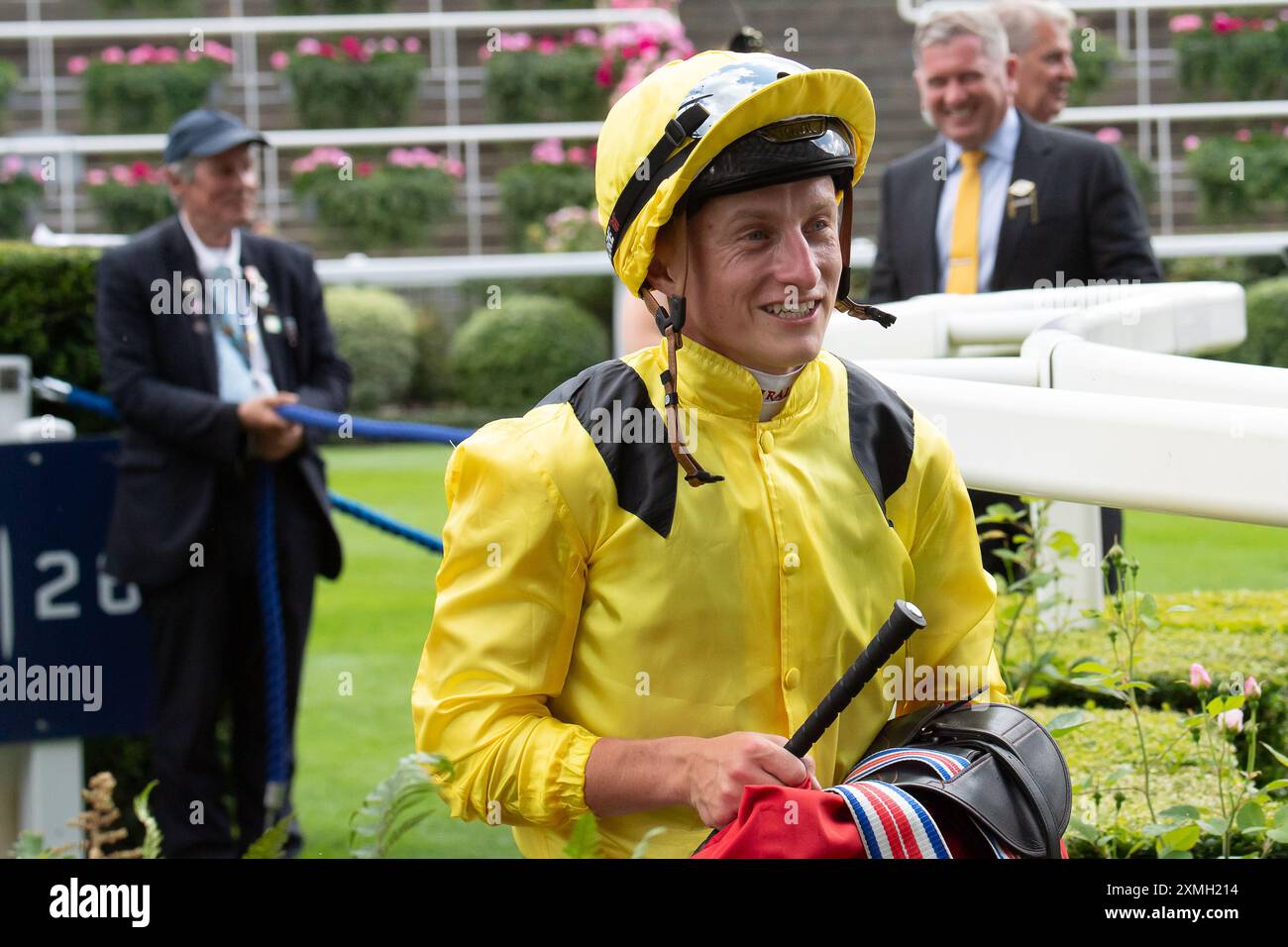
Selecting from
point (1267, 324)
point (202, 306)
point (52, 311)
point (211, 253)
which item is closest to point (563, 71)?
point (1267, 324)

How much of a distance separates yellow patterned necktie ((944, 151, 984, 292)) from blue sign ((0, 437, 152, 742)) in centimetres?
232

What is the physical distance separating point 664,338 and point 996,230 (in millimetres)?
2932

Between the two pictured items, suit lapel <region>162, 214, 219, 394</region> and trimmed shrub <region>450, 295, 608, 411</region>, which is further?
trimmed shrub <region>450, 295, 608, 411</region>

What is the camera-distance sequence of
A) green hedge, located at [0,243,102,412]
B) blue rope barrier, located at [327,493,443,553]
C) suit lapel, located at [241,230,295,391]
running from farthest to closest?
green hedge, located at [0,243,102,412], suit lapel, located at [241,230,295,391], blue rope barrier, located at [327,493,443,553]

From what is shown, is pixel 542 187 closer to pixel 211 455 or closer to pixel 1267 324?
pixel 1267 324

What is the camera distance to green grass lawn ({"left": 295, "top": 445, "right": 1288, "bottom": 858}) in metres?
4.71

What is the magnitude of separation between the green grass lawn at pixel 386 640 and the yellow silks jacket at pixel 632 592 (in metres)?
2.49

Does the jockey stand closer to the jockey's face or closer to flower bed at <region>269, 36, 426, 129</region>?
the jockey's face

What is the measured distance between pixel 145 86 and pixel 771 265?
1463cm

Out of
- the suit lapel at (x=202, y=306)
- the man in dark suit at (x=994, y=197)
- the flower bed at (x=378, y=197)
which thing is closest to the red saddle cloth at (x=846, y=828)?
the man in dark suit at (x=994, y=197)

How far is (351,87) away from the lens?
15.2 meters

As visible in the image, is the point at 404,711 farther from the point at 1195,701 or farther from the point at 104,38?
the point at 104,38

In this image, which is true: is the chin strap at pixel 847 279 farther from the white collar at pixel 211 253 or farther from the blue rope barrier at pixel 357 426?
the white collar at pixel 211 253

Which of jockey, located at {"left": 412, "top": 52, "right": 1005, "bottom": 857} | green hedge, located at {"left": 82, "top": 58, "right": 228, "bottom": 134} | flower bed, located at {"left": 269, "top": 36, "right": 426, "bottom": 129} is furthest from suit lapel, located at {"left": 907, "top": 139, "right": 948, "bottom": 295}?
green hedge, located at {"left": 82, "top": 58, "right": 228, "bottom": 134}
